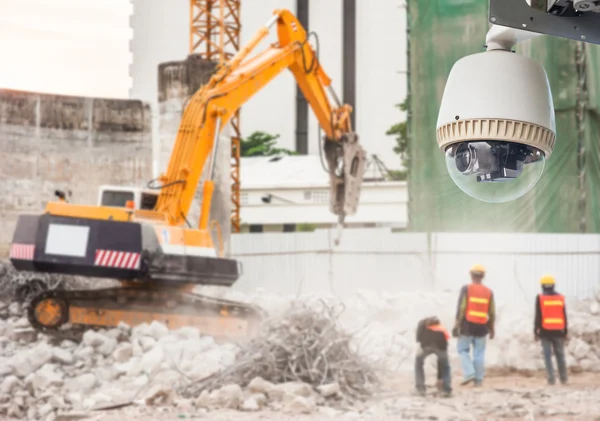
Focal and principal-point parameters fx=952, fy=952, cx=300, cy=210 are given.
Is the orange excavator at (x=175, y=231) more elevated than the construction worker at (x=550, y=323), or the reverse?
the orange excavator at (x=175, y=231)

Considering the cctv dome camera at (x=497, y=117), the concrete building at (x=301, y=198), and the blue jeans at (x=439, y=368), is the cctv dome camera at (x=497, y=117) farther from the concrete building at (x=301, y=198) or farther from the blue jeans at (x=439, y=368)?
the concrete building at (x=301, y=198)

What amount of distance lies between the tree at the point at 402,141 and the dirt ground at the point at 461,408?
349 cm

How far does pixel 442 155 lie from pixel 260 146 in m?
1.93

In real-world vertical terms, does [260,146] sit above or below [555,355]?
above

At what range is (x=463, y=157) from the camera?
1482mm

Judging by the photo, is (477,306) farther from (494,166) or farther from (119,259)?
(494,166)

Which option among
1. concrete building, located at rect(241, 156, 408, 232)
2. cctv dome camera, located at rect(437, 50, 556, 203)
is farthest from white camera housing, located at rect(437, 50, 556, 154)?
concrete building, located at rect(241, 156, 408, 232)

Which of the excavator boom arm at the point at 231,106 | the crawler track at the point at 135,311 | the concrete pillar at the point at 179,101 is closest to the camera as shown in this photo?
the excavator boom arm at the point at 231,106

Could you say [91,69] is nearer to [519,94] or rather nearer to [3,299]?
[3,299]

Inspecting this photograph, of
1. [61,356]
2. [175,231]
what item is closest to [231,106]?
[175,231]

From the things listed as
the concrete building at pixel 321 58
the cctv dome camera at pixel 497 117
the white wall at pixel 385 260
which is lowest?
the white wall at pixel 385 260

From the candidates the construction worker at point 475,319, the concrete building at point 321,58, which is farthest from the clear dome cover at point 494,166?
the concrete building at point 321,58

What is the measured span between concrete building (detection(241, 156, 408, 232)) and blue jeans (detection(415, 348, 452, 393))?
2704 millimetres

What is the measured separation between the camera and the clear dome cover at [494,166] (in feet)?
4.75
